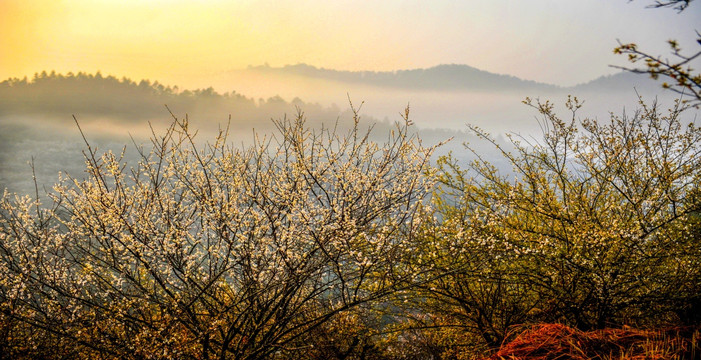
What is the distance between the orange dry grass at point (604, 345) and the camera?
9.48 ft

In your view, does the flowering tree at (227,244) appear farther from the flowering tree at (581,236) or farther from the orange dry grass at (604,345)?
the orange dry grass at (604,345)

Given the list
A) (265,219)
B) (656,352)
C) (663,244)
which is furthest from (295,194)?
(663,244)

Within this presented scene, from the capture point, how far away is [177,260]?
7.21m

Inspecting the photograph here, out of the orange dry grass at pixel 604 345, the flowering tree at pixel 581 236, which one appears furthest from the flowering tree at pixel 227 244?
the orange dry grass at pixel 604 345

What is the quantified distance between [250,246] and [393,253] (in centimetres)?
224

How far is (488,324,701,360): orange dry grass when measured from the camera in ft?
9.48

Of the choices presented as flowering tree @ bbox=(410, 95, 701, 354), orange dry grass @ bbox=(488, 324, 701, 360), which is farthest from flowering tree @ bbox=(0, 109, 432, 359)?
orange dry grass @ bbox=(488, 324, 701, 360)

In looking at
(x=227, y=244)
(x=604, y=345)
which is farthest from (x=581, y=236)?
(x=227, y=244)

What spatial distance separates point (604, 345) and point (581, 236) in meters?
5.26

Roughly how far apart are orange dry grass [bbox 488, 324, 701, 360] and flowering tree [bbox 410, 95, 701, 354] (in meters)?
3.42

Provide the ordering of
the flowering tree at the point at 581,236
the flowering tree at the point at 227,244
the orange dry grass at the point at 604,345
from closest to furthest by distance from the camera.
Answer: the orange dry grass at the point at 604,345 < the flowering tree at the point at 227,244 < the flowering tree at the point at 581,236

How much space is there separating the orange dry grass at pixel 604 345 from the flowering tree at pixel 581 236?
3.42 m

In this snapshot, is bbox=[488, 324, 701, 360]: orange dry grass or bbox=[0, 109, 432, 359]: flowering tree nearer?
bbox=[488, 324, 701, 360]: orange dry grass

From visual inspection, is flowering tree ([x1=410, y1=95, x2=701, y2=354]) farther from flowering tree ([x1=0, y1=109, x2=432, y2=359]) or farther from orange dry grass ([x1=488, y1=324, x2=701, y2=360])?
orange dry grass ([x1=488, y1=324, x2=701, y2=360])
